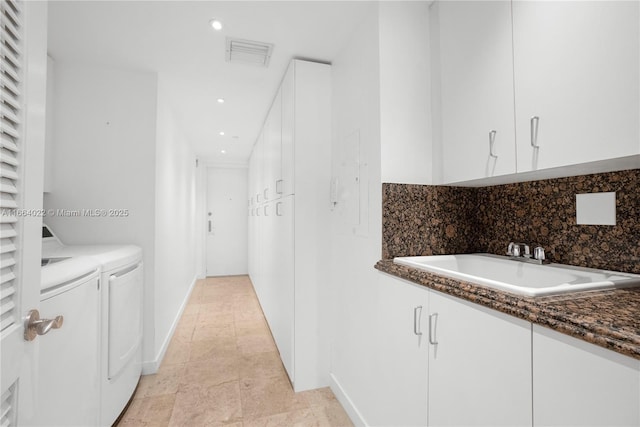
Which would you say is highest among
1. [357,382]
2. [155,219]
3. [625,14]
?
[625,14]

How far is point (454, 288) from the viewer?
978 millimetres

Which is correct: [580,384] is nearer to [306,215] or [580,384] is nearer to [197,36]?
[306,215]

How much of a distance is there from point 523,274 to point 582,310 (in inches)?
28.7

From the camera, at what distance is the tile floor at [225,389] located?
1.82m

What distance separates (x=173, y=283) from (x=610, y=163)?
11.1ft

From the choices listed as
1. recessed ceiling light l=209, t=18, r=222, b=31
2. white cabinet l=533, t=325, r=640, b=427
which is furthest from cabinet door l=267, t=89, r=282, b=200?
white cabinet l=533, t=325, r=640, b=427

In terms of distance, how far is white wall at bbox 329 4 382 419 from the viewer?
5.28 ft

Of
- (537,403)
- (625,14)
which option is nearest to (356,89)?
(625,14)

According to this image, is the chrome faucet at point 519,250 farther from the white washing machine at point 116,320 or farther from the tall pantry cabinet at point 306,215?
the white washing machine at point 116,320

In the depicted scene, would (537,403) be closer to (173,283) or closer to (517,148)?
(517,148)

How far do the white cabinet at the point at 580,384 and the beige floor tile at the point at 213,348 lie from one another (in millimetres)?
2444

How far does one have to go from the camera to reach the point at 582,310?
2.30ft

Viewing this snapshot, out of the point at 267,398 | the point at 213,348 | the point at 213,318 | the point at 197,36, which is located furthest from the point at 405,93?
the point at 213,318

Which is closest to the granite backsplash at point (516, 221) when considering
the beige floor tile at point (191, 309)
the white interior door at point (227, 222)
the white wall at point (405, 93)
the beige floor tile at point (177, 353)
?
the white wall at point (405, 93)
